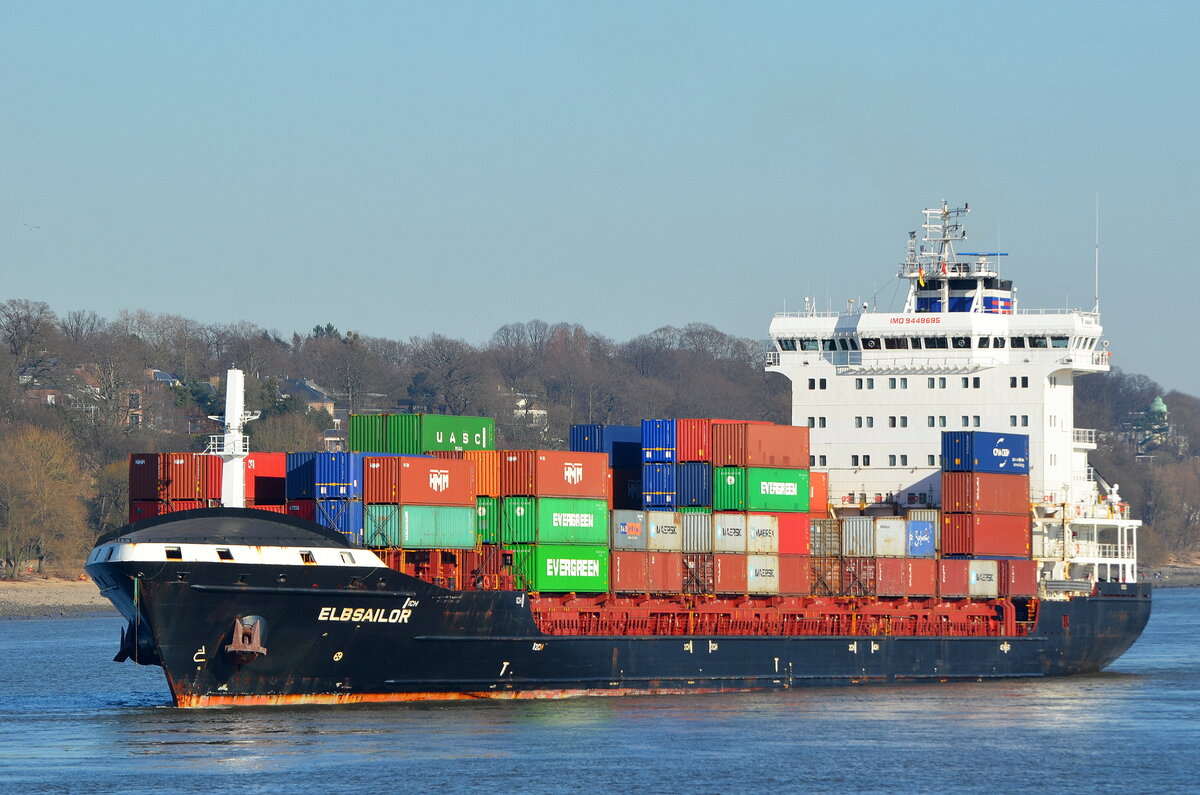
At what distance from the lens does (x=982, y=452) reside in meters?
48.3

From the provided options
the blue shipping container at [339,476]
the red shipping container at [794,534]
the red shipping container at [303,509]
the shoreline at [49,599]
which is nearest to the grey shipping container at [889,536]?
the red shipping container at [794,534]

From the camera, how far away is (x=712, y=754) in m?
35.7

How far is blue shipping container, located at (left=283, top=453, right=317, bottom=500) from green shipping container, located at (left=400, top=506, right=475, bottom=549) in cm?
246

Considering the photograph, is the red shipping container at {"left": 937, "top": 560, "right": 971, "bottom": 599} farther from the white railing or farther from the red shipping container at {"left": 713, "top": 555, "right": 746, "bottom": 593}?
the white railing

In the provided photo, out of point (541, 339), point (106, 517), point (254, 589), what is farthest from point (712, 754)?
point (541, 339)

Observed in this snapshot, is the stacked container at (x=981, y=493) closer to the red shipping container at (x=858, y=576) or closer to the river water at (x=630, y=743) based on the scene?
the red shipping container at (x=858, y=576)

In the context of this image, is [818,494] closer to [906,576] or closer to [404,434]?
[906,576]

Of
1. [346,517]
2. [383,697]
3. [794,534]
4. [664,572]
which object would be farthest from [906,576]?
[346,517]

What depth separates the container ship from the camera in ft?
127

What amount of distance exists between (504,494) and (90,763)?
11.1m

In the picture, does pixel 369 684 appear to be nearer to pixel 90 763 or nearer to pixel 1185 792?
pixel 90 763

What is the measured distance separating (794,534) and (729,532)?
2.12 metres

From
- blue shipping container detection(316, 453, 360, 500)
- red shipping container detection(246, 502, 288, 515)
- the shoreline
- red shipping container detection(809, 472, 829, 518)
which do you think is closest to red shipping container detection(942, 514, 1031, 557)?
red shipping container detection(809, 472, 829, 518)

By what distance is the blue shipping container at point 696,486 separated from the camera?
146ft
